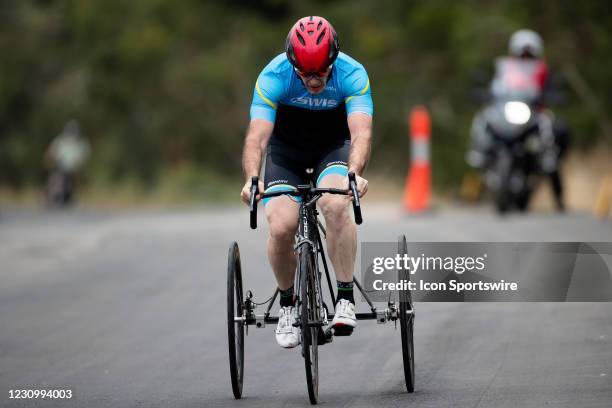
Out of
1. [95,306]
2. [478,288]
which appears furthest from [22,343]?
[478,288]

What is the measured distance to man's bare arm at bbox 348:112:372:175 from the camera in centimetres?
841

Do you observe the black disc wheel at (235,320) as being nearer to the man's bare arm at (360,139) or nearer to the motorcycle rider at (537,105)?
the man's bare arm at (360,139)

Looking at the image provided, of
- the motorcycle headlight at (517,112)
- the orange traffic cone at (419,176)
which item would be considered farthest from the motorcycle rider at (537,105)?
the orange traffic cone at (419,176)

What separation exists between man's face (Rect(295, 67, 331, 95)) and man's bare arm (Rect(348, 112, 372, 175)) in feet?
0.84

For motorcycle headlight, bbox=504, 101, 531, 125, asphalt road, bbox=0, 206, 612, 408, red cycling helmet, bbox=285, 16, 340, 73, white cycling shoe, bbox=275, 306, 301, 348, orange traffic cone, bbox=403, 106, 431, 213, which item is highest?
red cycling helmet, bbox=285, 16, 340, 73

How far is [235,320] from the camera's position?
27.7 ft

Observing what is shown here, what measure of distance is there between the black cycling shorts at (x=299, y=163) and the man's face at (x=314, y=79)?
1.43 feet

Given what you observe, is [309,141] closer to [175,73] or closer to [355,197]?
[355,197]

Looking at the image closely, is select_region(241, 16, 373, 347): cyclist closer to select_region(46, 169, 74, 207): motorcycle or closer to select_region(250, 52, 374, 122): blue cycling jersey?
select_region(250, 52, 374, 122): blue cycling jersey

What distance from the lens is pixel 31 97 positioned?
3769 cm

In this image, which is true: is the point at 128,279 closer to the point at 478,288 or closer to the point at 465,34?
the point at 478,288

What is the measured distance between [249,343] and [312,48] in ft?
9.80

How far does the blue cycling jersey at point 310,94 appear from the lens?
8.60m

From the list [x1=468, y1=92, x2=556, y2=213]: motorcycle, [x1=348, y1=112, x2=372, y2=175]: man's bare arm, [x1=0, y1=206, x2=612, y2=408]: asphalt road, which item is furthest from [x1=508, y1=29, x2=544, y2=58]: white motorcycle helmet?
[x1=348, y1=112, x2=372, y2=175]: man's bare arm
